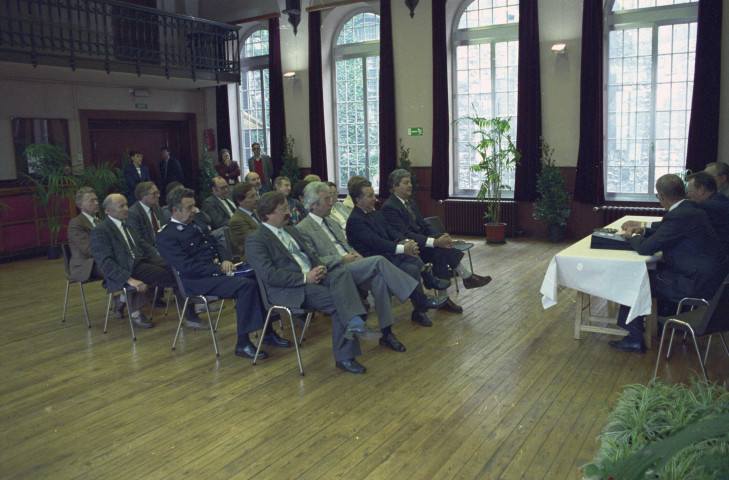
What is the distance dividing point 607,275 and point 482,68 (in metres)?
7.00

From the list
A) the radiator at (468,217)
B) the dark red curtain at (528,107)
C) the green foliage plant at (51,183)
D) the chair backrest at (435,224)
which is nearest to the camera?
the chair backrest at (435,224)

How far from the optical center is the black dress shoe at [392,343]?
4609mm

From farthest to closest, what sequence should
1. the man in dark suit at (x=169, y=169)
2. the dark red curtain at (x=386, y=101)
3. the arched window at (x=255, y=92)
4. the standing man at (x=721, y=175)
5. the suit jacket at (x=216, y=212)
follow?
the arched window at (x=255, y=92) → the man in dark suit at (x=169, y=169) → the dark red curtain at (x=386, y=101) → the suit jacket at (x=216, y=212) → the standing man at (x=721, y=175)

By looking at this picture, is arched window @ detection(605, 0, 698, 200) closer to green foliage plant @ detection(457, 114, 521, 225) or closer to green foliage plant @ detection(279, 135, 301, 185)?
green foliage plant @ detection(457, 114, 521, 225)

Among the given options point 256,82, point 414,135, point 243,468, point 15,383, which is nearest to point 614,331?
point 243,468

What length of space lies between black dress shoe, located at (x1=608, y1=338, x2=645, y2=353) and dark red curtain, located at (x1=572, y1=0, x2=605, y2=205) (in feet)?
17.4

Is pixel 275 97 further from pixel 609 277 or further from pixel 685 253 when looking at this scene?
pixel 685 253

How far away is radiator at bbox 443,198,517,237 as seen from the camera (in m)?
10.1

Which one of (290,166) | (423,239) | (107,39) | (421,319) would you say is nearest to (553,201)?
(423,239)

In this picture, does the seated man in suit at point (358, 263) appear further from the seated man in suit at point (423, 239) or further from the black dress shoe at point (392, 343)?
the seated man in suit at point (423, 239)

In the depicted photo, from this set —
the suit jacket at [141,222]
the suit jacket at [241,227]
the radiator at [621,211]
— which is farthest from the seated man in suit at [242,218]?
the radiator at [621,211]

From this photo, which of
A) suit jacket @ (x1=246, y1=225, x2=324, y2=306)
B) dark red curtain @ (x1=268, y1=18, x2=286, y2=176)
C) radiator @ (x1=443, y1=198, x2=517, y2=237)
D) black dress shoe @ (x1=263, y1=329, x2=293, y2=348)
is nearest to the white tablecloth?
suit jacket @ (x1=246, y1=225, x2=324, y2=306)

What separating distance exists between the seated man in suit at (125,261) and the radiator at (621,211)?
6.56 meters

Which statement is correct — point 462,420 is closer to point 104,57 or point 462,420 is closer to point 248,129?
point 104,57
